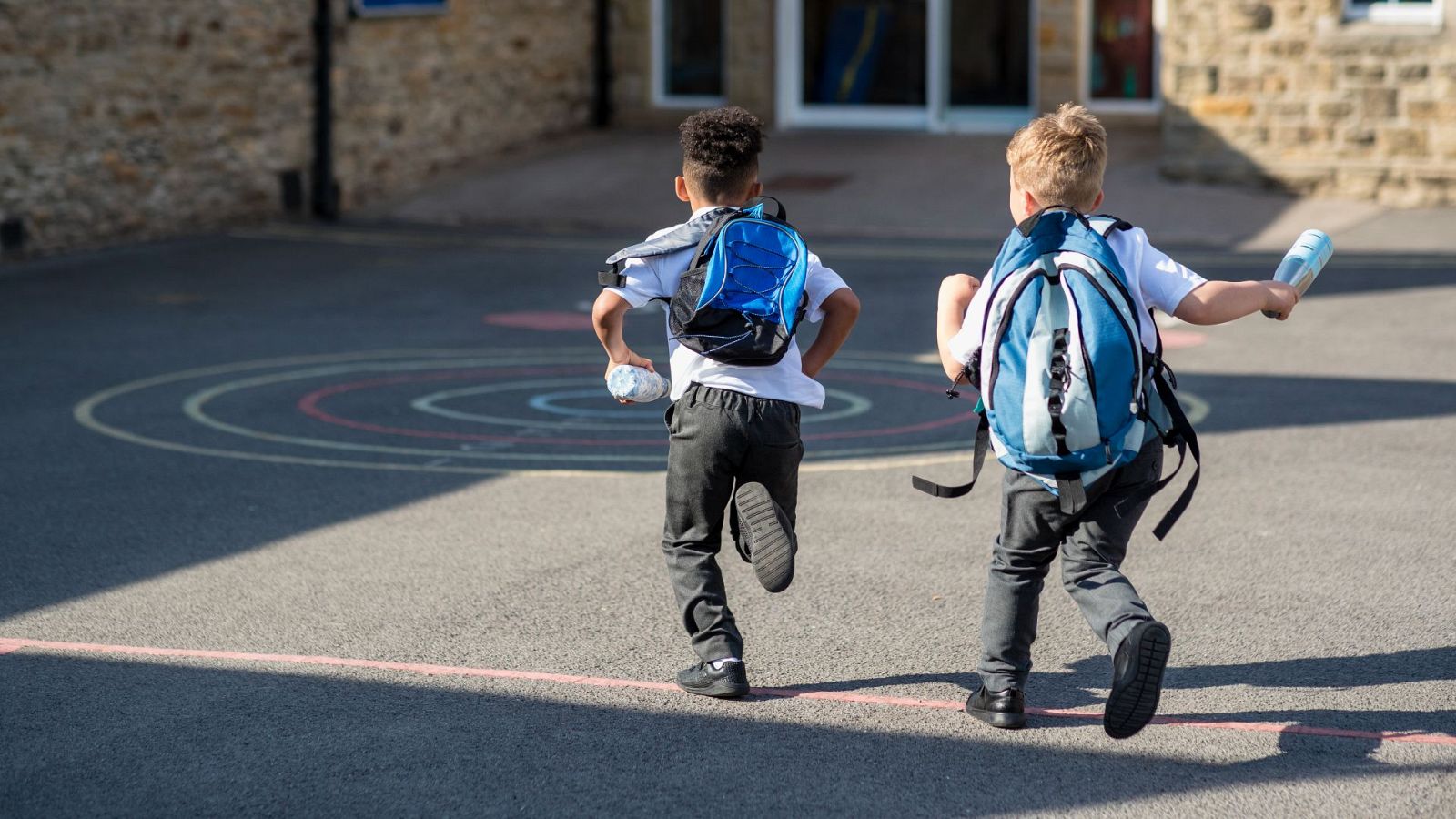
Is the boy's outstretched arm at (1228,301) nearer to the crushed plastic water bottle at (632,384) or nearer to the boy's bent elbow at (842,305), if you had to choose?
the boy's bent elbow at (842,305)

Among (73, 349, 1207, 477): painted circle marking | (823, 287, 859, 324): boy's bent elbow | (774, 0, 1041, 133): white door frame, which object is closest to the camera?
(823, 287, 859, 324): boy's bent elbow

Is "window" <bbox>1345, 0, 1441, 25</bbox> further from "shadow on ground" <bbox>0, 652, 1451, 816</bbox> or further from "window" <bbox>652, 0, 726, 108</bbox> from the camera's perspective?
"shadow on ground" <bbox>0, 652, 1451, 816</bbox>

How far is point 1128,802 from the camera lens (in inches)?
171

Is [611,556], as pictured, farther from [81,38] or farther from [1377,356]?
[81,38]

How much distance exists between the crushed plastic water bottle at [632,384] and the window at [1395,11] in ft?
51.3

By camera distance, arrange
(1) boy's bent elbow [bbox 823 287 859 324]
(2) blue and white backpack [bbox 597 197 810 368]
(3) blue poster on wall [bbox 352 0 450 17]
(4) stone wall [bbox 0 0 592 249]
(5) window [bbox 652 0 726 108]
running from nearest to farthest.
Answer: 1. (2) blue and white backpack [bbox 597 197 810 368]
2. (1) boy's bent elbow [bbox 823 287 859 324]
3. (4) stone wall [bbox 0 0 592 249]
4. (3) blue poster on wall [bbox 352 0 450 17]
5. (5) window [bbox 652 0 726 108]

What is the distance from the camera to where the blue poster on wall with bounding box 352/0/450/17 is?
19.7m

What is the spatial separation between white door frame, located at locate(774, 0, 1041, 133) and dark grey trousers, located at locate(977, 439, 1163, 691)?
58.2ft

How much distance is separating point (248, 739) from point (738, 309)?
5.57 feet

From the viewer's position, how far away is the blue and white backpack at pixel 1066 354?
4.48 meters

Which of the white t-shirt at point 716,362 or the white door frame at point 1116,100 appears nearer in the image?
the white t-shirt at point 716,362

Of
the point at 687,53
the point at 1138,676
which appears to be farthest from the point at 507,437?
the point at 687,53

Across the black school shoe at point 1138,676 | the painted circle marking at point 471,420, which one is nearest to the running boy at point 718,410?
the black school shoe at point 1138,676

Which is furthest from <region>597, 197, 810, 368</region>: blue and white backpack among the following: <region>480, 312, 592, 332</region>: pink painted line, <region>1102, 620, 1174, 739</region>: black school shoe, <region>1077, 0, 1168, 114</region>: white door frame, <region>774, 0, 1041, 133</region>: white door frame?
<region>774, 0, 1041, 133</region>: white door frame
